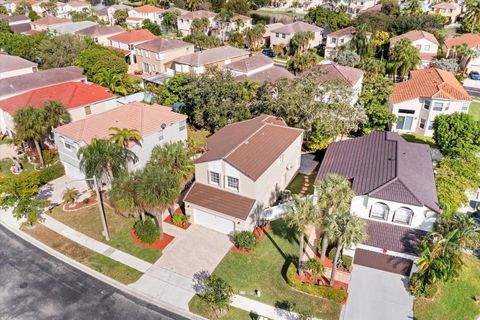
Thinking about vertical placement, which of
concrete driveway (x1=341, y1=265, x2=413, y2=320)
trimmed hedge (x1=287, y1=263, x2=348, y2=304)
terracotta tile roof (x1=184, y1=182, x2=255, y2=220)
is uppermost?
terracotta tile roof (x1=184, y1=182, x2=255, y2=220)

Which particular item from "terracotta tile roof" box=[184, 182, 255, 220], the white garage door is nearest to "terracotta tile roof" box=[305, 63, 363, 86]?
"terracotta tile roof" box=[184, 182, 255, 220]

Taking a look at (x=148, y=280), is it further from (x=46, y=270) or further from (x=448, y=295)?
(x=448, y=295)

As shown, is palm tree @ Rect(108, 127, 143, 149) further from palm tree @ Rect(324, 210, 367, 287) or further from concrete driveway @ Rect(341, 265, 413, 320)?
concrete driveway @ Rect(341, 265, 413, 320)

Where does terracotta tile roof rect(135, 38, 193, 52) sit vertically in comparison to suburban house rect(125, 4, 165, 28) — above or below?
above

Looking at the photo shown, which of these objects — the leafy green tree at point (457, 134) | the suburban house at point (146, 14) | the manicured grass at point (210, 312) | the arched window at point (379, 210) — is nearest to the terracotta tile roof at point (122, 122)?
the manicured grass at point (210, 312)

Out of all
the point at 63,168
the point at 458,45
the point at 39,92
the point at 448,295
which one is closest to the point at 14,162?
the point at 63,168

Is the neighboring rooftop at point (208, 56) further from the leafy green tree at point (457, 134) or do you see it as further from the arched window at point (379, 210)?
the arched window at point (379, 210)
